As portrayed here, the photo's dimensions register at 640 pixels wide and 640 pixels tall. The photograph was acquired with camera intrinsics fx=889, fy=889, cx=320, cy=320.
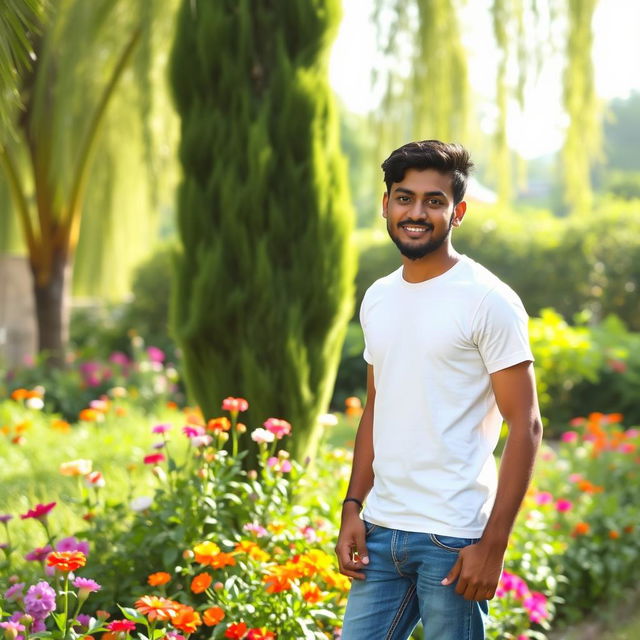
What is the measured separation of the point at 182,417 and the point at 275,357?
10.8 feet

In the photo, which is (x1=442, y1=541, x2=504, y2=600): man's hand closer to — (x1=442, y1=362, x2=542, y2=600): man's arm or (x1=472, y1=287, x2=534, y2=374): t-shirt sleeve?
(x1=442, y1=362, x2=542, y2=600): man's arm

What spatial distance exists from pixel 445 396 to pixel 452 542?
31cm

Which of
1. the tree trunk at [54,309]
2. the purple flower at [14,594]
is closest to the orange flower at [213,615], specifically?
the purple flower at [14,594]

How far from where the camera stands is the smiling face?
2.00 meters

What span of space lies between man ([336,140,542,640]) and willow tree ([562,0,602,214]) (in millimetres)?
3984

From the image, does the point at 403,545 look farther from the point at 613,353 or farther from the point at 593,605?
the point at 613,353

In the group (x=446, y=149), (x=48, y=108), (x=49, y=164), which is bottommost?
(x=446, y=149)

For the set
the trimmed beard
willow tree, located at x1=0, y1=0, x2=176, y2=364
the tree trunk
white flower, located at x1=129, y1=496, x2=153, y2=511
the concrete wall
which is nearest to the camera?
the trimmed beard

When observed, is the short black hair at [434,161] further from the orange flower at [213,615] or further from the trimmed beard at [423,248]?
the orange flower at [213,615]

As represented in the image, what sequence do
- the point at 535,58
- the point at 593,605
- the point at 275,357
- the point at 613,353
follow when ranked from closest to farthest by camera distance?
the point at 275,357, the point at 593,605, the point at 535,58, the point at 613,353

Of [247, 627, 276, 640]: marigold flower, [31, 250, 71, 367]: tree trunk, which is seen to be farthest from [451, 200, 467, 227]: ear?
[31, 250, 71, 367]: tree trunk

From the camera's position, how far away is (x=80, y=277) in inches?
409

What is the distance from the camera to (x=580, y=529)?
13.4 feet

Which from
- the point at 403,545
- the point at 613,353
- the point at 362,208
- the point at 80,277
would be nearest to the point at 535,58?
the point at 613,353
